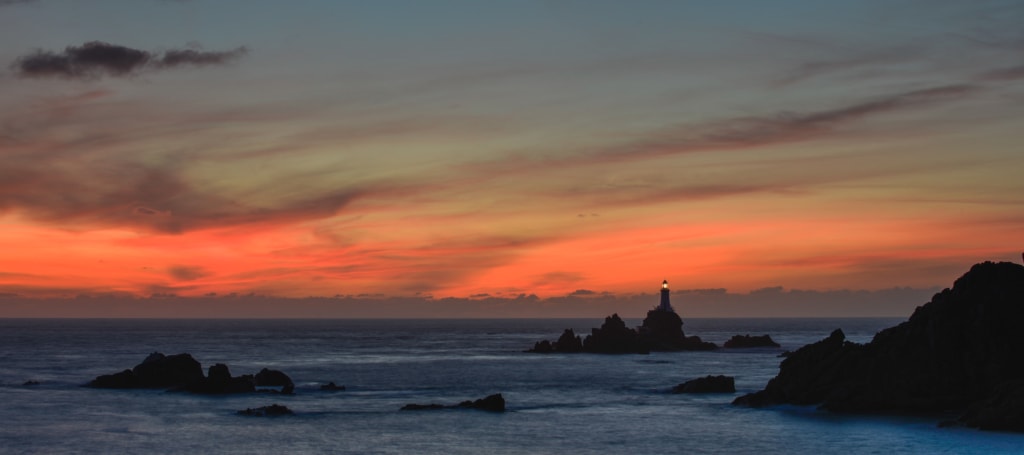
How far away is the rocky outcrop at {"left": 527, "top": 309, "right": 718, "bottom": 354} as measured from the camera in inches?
6378

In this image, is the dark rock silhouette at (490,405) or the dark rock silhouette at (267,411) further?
the dark rock silhouette at (490,405)

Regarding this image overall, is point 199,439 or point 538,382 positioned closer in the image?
point 199,439

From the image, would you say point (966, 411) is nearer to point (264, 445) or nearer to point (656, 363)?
point (264, 445)

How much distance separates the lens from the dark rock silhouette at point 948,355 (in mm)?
58969

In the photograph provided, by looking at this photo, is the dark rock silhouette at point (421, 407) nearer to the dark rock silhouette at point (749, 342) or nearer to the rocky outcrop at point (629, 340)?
the rocky outcrop at point (629, 340)

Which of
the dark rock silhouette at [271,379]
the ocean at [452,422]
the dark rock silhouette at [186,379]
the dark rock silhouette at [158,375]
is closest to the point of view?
the ocean at [452,422]

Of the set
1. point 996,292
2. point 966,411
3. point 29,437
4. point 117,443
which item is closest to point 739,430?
point 966,411

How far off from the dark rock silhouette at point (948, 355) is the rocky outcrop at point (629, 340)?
97.1 meters

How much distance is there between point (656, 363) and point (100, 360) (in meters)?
73.7

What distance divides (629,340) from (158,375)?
91718 mm

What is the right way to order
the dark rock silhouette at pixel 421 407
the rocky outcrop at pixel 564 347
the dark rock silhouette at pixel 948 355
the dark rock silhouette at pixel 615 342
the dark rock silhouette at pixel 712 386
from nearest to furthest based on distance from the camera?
the dark rock silhouette at pixel 948 355 → the dark rock silhouette at pixel 421 407 → the dark rock silhouette at pixel 712 386 → the dark rock silhouette at pixel 615 342 → the rocky outcrop at pixel 564 347

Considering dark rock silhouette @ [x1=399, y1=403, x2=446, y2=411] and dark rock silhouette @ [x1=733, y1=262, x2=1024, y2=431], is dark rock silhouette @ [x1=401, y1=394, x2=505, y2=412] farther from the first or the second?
dark rock silhouette @ [x1=733, y1=262, x2=1024, y2=431]

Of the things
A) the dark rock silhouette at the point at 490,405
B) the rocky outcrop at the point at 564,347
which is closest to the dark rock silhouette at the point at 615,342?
the rocky outcrop at the point at 564,347

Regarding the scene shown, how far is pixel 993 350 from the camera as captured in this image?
58.8 metres
